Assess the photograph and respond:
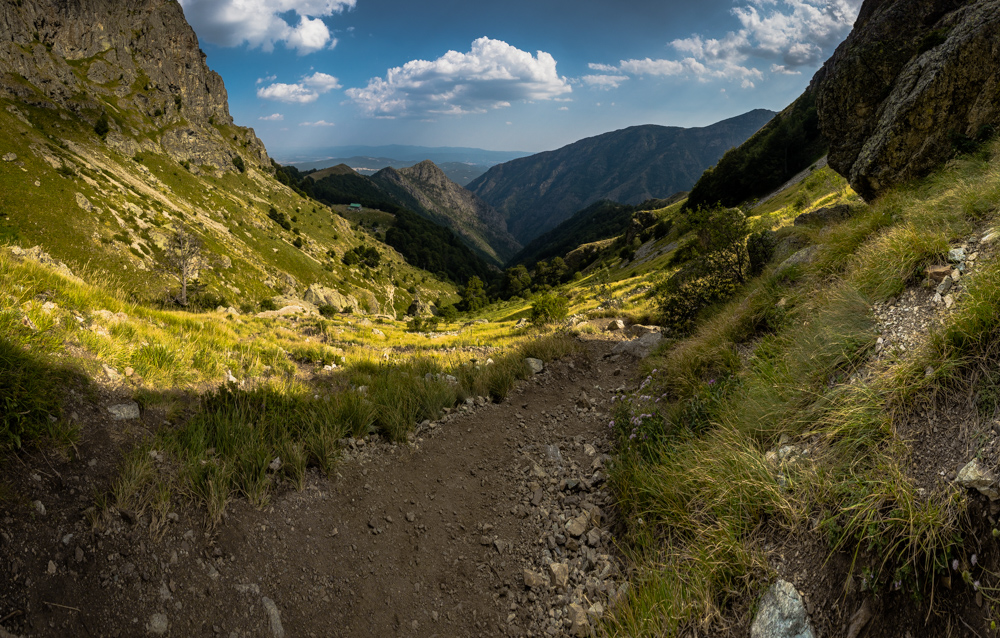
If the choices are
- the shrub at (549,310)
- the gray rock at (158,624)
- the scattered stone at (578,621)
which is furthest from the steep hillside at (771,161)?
the gray rock at (158,624)

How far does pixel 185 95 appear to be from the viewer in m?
127

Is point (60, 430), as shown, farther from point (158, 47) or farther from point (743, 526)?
point (158, 47)

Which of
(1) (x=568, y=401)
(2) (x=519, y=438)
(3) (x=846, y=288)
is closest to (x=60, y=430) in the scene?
(2) (x=519, y=438)

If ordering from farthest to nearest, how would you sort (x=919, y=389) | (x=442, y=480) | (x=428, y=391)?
(x=428, y=391), (x=442, y=480), (x=919, y=389)

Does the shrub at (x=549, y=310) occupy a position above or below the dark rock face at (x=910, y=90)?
below

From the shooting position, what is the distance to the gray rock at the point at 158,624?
2.96m

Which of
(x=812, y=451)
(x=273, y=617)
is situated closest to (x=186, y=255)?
(x=273, y=617)

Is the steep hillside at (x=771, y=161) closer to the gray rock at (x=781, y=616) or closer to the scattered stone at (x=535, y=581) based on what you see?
the scattered stone at (x=535, y=581)

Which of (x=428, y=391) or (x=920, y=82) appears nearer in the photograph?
(x=428, y=391)

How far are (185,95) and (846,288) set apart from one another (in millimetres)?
177221

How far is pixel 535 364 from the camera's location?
364 inches

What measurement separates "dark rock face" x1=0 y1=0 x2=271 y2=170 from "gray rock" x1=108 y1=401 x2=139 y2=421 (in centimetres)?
12356

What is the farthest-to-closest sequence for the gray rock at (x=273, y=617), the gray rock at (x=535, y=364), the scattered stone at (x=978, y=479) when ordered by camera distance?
the gray rock at (x=535, y=364) → the gray rock at (x=273, y=617) → the scattered stone at (x=978, y=479)

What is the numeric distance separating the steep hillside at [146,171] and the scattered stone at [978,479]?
178ft
